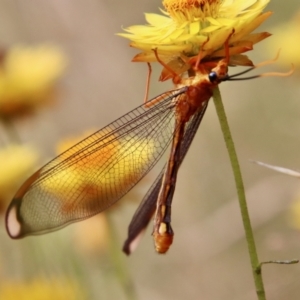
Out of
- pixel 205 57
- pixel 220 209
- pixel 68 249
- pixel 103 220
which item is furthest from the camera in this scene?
pixel 220 209

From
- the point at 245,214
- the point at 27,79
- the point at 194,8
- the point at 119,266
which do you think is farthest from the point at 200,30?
the point at 27,79

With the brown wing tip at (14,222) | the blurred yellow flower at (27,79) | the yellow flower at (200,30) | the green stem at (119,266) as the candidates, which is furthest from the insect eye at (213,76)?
the blurred yellow flower at (27,79)

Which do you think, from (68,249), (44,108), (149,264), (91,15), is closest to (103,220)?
(68,249)

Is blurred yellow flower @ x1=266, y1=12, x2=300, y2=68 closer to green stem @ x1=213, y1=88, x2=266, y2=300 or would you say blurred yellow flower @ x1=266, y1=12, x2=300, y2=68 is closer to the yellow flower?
the yellow flower

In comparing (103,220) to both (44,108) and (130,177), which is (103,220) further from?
(44,108)

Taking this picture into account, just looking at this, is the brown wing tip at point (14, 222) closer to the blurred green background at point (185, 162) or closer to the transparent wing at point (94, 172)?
the transparent wing at point (94, 172)
